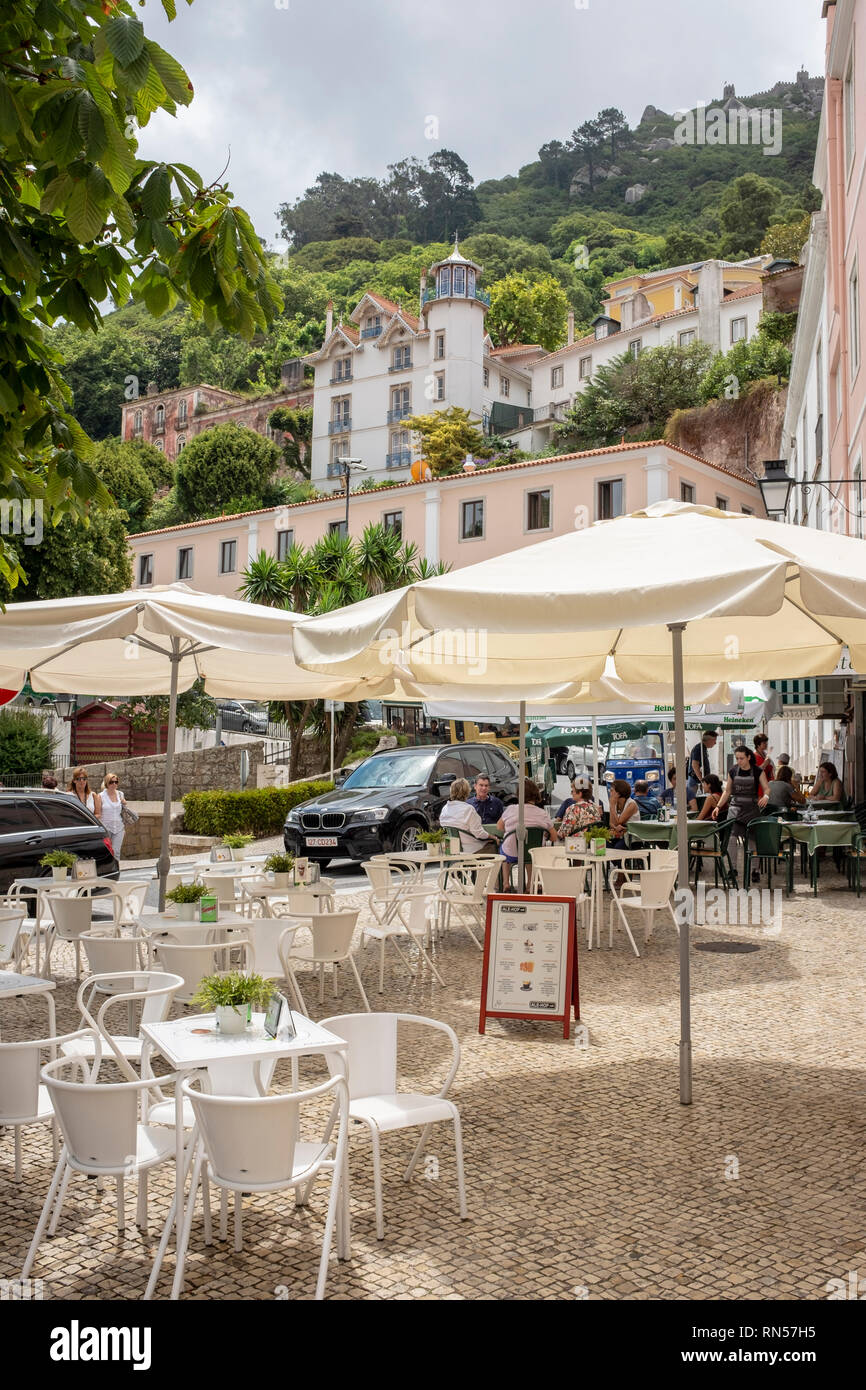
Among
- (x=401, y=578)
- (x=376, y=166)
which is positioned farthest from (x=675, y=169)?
(x=401, y=578)

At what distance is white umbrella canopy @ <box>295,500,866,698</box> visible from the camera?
196 inches

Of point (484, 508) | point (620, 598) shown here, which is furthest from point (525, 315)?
point (620, 598)

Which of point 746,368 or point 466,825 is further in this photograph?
point 746,368

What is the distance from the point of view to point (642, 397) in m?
54.3

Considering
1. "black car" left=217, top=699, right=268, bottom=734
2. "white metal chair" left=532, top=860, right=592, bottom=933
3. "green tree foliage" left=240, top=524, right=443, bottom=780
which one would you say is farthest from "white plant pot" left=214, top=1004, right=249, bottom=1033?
"black car" left=217, top=699, right=268, bottom=734

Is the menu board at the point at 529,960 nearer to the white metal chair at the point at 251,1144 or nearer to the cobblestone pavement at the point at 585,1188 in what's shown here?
the cobblestone pavement at the point at 585,1188

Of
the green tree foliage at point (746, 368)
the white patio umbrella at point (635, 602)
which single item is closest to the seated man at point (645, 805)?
the white patio umbrella at point (635, 602)

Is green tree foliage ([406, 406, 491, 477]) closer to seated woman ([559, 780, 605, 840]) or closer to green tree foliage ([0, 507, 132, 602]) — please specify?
green tree foliage ([0, 507, 132, 602])

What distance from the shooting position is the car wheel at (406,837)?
691 inches

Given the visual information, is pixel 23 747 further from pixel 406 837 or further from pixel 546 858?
pixel 546 858

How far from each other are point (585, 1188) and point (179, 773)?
22275mm

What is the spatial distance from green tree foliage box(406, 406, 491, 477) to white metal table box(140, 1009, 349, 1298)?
54.4 m

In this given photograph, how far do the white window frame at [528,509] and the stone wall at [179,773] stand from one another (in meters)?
14.6
